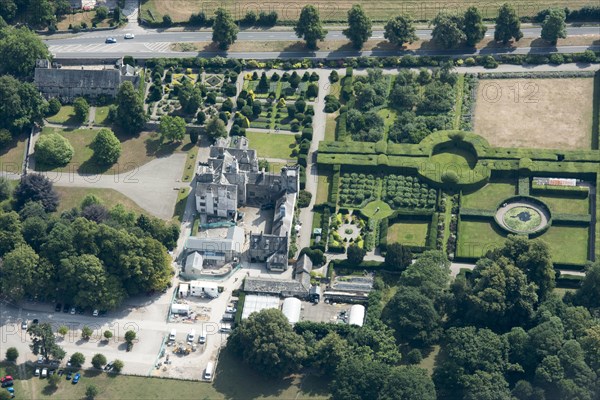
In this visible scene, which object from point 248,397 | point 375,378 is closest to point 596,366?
point 375,378

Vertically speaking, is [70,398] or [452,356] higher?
[452,356]

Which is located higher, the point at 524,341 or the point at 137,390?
the point at 524,341

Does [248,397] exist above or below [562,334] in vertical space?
below

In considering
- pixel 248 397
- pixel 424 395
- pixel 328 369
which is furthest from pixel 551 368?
pixel 248 397

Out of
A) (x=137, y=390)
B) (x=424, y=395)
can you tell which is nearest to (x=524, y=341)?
(x=424, y=395)

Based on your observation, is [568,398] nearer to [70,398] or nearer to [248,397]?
[248,397]

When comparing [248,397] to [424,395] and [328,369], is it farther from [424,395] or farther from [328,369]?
[424,395]
